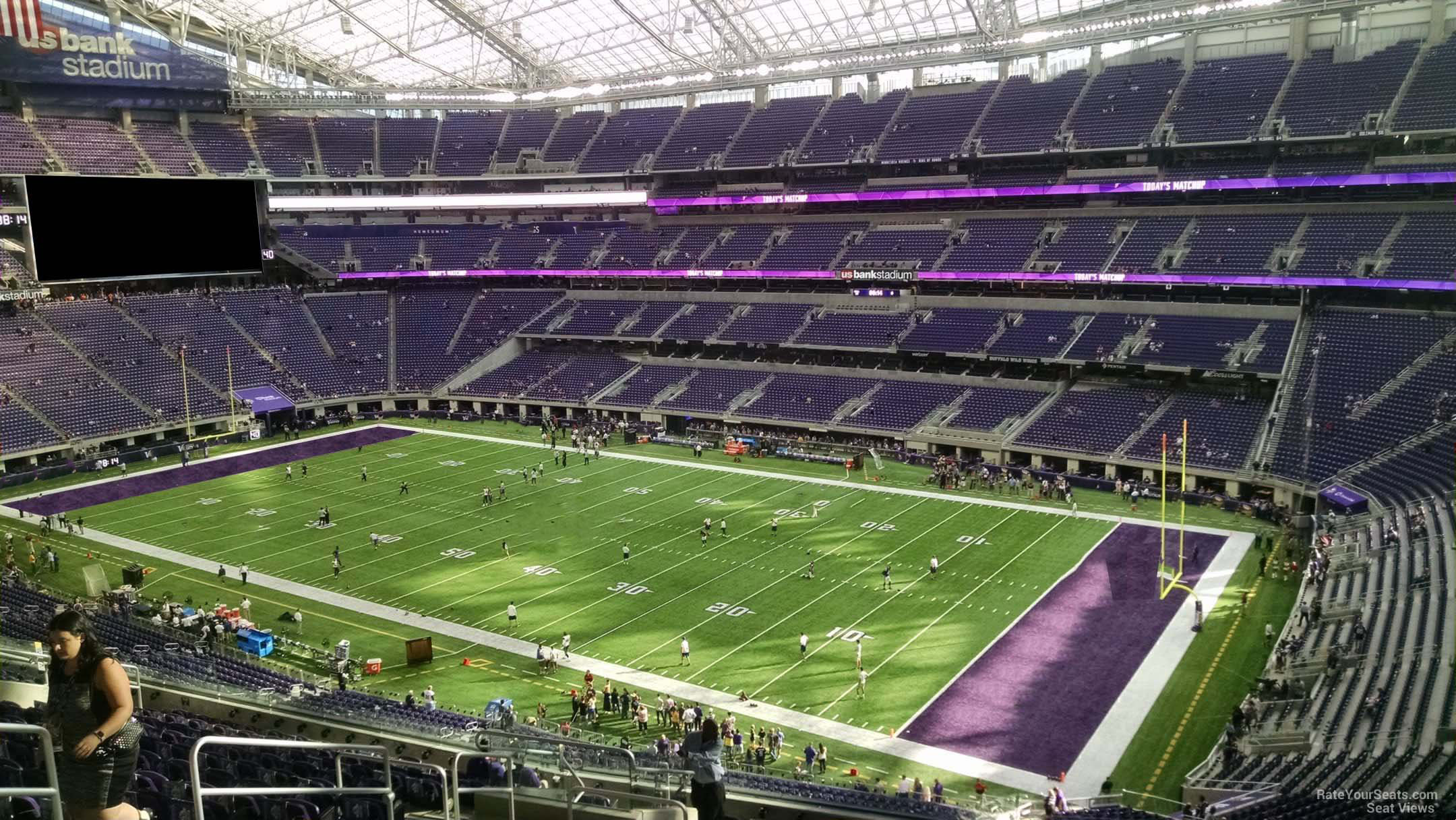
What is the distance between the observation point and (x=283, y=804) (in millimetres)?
10383

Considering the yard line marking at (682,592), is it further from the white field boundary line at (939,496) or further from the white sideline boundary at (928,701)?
the white field boundary line at (939,496)

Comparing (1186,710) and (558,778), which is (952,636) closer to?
(1186,710)

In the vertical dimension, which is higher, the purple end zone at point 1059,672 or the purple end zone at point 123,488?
the purple end zone at point 123,488

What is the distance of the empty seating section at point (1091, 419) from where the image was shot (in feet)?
149

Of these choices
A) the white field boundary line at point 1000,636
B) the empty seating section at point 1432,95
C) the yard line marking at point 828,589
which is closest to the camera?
the white field boundary line at point 1000,636

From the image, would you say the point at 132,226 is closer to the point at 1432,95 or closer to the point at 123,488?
the point at 123,488

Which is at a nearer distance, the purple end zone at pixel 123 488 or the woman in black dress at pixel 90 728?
the woman in black dress at pixel 90 728

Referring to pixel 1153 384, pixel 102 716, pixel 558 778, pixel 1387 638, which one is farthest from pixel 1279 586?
pixel 102 716

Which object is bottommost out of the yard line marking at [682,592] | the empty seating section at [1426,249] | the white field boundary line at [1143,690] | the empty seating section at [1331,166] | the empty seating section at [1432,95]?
the white field boundary line at [1143,690]

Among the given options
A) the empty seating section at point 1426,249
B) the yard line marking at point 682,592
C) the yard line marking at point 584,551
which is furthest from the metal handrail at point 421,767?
the empty seating section at point 1426,249

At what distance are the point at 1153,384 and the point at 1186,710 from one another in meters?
27.8

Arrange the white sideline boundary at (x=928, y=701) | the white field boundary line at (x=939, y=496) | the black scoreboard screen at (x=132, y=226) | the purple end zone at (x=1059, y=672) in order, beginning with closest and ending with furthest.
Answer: the white sideline boundary at (x=928, y=701) → the purple end zone at (x=1059, y=672) → the black scoreboard screen at (x=132, y=226) → the white field boundary line at (x=939, y=496)

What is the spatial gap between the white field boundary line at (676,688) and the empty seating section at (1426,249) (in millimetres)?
33739

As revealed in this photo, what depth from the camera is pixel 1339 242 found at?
47.2 metres
